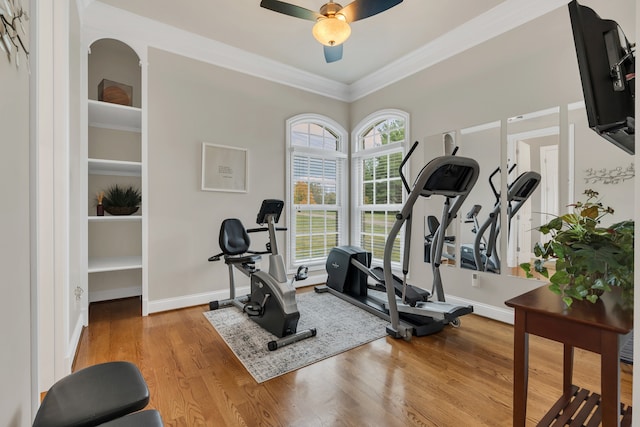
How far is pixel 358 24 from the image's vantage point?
9.98 ft

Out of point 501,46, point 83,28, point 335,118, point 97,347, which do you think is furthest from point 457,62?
point 97,347

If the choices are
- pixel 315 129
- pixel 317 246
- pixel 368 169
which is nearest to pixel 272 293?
pixel 317 246

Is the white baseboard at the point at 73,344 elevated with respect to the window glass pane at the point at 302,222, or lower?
lower

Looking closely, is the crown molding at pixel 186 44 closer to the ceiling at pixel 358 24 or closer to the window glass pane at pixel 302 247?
the ceiling at pixel 358 24

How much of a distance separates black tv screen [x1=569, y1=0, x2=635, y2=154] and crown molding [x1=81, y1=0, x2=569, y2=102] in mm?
2069

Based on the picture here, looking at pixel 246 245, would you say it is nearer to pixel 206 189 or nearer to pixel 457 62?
pixel 206 189

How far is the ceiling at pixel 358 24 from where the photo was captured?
2.74 metres

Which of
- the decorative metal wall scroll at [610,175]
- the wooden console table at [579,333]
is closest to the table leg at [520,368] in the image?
the wooden console table at [579,333]

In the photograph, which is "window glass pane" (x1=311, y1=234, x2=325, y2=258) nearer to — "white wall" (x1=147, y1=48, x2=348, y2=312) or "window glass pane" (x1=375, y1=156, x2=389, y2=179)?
"white wall" (x1=147, y1=48, x2=348, y2=312)

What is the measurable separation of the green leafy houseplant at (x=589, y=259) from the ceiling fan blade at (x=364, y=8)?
190 cm

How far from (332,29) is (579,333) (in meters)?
2.32

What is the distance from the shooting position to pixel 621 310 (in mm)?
1029

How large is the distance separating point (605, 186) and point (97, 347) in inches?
167

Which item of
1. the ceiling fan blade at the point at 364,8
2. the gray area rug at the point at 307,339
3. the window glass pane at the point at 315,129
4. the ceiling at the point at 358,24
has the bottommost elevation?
the gray area rug at the point at 307,339
